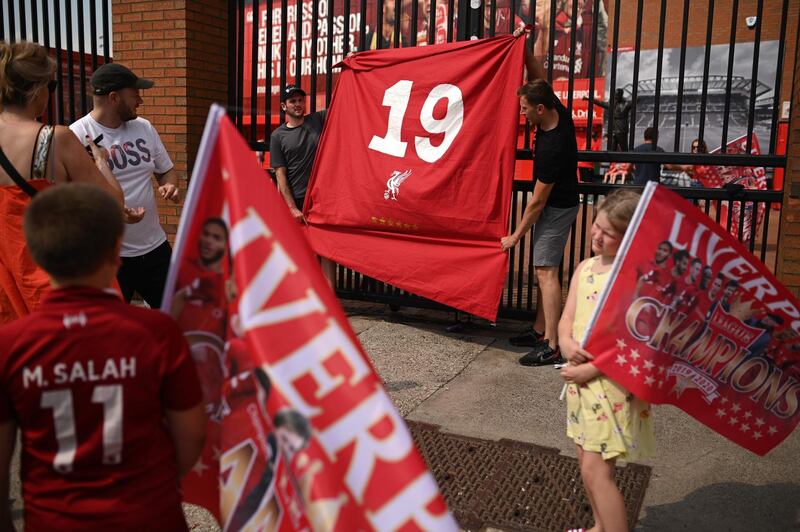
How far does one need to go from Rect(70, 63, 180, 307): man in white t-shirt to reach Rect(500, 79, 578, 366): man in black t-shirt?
7.82 feet

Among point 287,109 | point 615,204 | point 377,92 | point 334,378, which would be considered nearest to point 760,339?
point 615,204

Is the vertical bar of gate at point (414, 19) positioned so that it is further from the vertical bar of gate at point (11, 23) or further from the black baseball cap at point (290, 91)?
the vertical bar of gate at point (11, 23)

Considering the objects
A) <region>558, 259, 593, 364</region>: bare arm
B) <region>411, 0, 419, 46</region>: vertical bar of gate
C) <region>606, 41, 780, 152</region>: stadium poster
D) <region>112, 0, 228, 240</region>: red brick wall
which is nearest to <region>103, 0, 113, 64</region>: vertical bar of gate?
<region>112, 0, 228, 240</region>: red brick wall

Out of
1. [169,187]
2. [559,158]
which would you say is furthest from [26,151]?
[559,158]

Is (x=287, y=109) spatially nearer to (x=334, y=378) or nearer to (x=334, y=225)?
(x=334, y=225)

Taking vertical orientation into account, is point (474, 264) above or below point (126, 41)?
below

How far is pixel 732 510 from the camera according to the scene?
3.21 m

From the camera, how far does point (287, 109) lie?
6094 millimetres

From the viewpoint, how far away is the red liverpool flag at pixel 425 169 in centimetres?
526

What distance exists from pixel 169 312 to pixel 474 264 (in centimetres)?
372

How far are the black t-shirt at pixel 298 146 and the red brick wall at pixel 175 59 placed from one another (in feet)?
3.27

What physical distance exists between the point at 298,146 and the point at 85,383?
470 centimetres

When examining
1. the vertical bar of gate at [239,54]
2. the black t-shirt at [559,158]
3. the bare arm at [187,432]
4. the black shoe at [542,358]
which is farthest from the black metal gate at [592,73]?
the bare arm at [187,432]

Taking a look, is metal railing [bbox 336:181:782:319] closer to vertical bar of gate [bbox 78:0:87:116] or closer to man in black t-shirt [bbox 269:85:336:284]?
man in black t-shirt [bbox 269:85:336:284]
